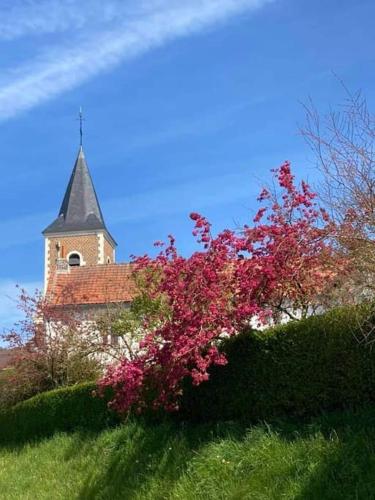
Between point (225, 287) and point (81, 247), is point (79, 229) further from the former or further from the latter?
point (225, 287)

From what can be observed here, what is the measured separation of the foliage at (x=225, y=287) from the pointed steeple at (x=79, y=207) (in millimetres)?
45916

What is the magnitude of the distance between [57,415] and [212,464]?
5.94m

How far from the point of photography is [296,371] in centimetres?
735

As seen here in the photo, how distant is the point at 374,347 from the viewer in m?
6.59

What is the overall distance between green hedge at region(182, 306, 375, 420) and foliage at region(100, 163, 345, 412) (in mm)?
387

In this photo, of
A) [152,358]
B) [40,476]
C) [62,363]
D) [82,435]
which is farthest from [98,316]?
[152,358]

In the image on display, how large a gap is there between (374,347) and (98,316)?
40.8 feet

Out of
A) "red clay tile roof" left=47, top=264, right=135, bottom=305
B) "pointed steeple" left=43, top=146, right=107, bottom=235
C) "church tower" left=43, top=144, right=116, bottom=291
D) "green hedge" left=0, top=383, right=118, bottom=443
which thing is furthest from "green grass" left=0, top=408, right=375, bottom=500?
"pointed steeple" left=43, top=146, right=107, bottom=235

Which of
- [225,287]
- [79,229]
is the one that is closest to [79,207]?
[79,229]

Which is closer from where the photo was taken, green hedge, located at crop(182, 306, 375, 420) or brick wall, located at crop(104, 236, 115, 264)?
green hedge, located at crop(182, 306, 375, 420)

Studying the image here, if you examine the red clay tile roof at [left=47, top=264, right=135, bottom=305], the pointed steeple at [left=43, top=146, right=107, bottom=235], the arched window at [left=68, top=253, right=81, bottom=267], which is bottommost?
the red clay tile roof at [left=47, top=264, right=135, bottom=305]

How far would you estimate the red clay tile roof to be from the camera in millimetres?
27656

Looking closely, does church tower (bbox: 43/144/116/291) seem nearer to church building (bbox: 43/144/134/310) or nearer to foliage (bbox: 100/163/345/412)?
church building (bbox: 43/144/134/310)

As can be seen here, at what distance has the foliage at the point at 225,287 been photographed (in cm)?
760
